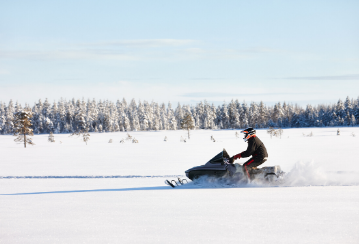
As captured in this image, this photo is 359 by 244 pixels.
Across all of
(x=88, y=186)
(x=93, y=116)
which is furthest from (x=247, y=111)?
(x=88, y=186)

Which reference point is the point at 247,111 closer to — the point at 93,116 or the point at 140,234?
the point at 93,116

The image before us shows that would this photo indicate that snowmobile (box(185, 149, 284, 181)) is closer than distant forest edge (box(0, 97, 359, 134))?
Yes

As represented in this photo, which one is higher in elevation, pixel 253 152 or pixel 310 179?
pixel 253 152

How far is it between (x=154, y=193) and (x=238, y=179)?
211 centimetres

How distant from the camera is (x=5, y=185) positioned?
9.70 meters

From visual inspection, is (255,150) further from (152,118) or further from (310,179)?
(152,118)

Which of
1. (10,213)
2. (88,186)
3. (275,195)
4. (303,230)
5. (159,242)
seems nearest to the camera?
(159,242)

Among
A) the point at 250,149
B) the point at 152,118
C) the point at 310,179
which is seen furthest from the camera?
the point at 152,118

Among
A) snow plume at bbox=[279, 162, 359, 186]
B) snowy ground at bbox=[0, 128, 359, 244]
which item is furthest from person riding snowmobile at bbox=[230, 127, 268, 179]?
snow plume at bbox=[279, 162, 359, 186]

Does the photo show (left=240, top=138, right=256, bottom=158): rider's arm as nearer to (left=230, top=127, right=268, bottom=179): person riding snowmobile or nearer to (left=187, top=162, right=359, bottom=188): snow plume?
(left=230, top=127, right=268, bottom=179): person riding snowmobile

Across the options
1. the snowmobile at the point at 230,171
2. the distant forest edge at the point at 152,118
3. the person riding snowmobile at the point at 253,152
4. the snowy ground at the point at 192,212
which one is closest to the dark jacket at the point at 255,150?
the person riding snowmobile at the point at 253,152

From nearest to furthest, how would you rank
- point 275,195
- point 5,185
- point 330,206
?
point 330,206 < point 275,195 < point 5,185

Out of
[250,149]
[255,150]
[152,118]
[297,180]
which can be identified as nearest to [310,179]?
[297,180]

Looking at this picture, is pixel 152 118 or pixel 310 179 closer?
pixel 310 179
